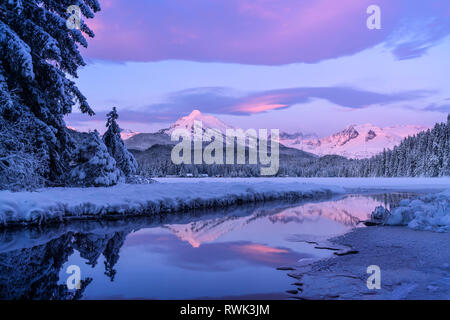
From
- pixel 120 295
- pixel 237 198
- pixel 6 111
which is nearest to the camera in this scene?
pixel 120 295

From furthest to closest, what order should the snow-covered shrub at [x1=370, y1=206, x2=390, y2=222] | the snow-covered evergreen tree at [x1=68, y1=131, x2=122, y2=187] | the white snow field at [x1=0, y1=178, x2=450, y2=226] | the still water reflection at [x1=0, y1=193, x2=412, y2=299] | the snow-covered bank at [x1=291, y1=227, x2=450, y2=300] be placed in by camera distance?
the snow-covered evergreen tree at [x1=68, y1=131, x2=122, y2=187] → the snow-covered shrub at [x1=370, y1=206, x2=390, y2=222] → the white snow field at [x1=0, y1=178, x2=450, y2=226] → the still water reflection at [x1=0, y1=193, x2=412, y2=299] → the snow-covered bank at [x1=291, y1=227, x2=450, y2=300]

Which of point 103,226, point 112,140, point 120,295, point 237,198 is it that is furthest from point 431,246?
point 112,140

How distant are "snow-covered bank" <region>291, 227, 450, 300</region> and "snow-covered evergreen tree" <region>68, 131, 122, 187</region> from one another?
13617 millimetres

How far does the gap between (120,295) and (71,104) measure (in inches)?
593

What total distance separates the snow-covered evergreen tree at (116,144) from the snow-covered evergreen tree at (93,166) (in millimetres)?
10976

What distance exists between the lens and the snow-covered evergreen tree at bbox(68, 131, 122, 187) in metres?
18.6

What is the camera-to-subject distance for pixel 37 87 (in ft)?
57.3

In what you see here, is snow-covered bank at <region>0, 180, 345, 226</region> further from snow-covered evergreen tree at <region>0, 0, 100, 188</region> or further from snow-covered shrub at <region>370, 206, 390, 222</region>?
snow-covered shrub at <region>370, 206, 390, 222</region>

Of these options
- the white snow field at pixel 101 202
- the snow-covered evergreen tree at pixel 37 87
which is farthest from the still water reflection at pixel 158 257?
the snow-covered evergreen tree at pixel 37 87

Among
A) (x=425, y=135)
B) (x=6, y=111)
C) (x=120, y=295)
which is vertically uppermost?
(x=425, y=135)

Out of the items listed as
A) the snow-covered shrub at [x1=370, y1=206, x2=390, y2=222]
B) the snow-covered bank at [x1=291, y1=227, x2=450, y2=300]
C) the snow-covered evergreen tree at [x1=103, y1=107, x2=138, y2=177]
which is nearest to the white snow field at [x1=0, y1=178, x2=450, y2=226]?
the snow-covered shrub at [x1=370, y1=206, x2=390, y2=222]

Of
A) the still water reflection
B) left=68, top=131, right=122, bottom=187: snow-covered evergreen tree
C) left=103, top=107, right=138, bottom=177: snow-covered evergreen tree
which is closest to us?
the still water reflection

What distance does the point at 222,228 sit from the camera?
1228 centimetres
